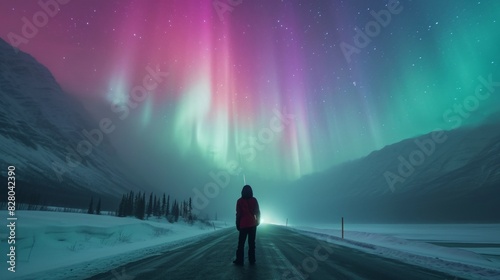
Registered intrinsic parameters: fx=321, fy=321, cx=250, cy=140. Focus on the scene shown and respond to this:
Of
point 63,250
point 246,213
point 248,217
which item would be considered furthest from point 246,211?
point 63,250

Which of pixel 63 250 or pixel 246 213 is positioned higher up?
pixel 246 213

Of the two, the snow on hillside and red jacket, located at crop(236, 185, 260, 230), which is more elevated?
red jacket, located at crop(236, 185, 260, 230)

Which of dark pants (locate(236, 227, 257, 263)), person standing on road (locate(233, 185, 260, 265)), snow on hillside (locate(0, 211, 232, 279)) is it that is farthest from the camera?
person standing on road (locate(233, 185, 260, 265))

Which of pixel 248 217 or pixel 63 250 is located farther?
pixel 63 250

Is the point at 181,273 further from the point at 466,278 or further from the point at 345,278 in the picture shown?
the point at 466,278

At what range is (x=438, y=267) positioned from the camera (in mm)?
10352

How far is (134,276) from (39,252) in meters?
7.29

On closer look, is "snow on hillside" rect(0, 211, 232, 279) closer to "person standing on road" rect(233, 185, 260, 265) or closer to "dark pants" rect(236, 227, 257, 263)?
"dark pants" rect(236, 227, 257, 263)

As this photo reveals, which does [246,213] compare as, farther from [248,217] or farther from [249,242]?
[249,242]

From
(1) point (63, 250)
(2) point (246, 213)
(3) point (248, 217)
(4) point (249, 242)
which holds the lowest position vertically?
(1) point (63, 250)

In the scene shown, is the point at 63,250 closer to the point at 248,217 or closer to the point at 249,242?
the point at 249,242

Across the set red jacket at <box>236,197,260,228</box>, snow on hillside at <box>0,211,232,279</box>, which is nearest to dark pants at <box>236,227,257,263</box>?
Answer: red jacket at <box>236,197,260,228</box>

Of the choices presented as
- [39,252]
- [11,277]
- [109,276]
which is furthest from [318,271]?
[39,252]

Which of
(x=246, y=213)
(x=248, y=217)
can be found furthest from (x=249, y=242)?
(x=246, y=213)
